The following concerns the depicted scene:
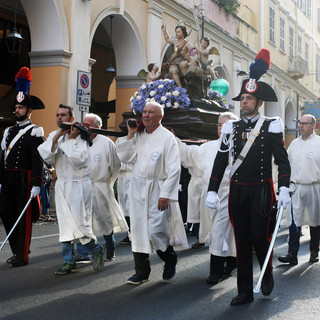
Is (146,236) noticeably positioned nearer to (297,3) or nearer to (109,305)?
(109,305)

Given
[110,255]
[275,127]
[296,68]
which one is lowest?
[110,255]

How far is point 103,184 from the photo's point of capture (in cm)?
748

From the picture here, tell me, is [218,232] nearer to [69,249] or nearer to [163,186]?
[163,186]

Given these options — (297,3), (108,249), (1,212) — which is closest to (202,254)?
(108,249)

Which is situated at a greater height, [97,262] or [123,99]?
[123,99]

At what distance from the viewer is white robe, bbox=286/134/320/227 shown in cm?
824

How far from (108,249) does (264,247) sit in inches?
107

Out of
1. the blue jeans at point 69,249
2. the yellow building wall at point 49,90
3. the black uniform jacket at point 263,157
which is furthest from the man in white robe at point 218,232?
the yellow building wall at point 49,90

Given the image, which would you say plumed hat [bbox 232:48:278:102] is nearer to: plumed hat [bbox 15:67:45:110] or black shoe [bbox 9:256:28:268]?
plumed hat [bbox 15:67:45:110]

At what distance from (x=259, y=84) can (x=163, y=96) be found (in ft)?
14.7

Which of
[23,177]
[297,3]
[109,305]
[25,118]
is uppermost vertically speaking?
[297,3]

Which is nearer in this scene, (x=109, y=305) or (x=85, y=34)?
(x=109, y=305)

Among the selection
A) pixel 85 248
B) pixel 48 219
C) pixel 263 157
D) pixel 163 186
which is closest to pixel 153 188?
pixel 163 186

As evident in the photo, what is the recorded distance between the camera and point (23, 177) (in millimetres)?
7156
